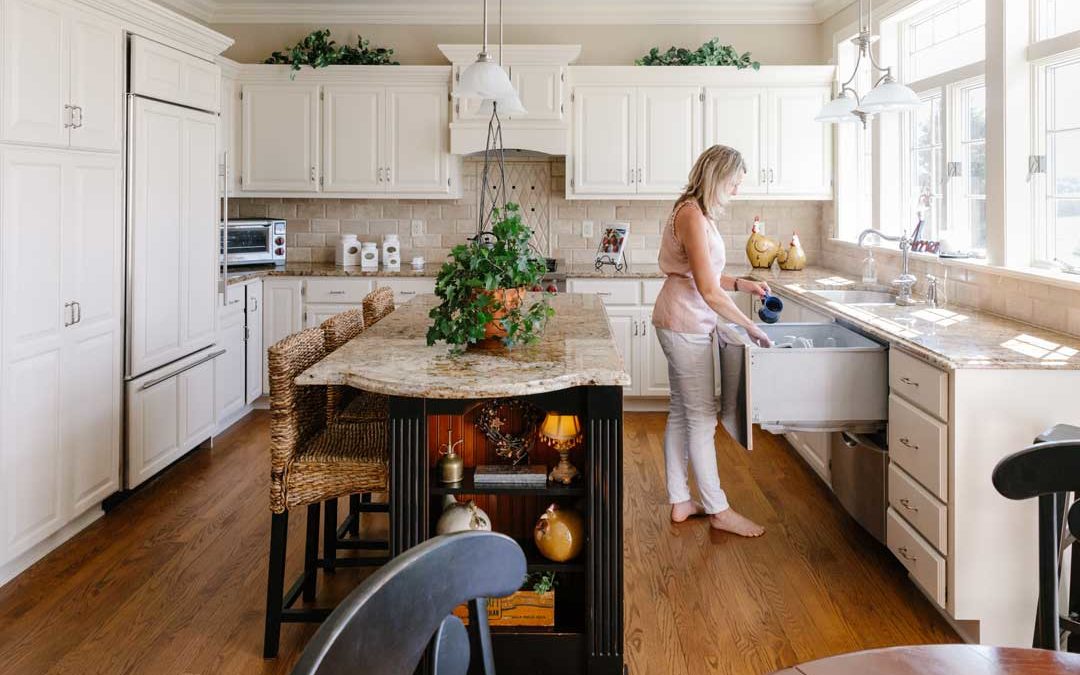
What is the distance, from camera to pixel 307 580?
2836 millimetres

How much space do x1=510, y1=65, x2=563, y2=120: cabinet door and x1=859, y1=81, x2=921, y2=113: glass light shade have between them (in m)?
2.50

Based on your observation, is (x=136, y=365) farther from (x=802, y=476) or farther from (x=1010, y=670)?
(x=1010, y=670)

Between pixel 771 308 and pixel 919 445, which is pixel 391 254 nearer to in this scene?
pixel 771 308

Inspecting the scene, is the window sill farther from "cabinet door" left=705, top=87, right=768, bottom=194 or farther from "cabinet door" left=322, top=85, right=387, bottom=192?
Result: "cabinet door" left=322, top=85, right=387, bottom=192

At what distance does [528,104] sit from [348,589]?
11.9 ft

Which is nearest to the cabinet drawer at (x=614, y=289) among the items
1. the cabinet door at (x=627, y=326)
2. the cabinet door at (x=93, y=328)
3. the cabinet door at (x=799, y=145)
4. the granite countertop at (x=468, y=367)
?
the cabinet door at (x=627, y=326)

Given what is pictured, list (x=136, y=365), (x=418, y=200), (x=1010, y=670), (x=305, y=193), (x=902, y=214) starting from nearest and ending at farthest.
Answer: (x=1010, y=670) → (x=136, y=365) → (x=902, y=214) → (x=305, y=193) → (x=418, y=200)

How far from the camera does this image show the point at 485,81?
319 cm

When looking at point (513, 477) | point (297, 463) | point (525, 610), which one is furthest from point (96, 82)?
point (525, 610)

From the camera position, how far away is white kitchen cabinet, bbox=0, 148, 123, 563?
2.90 metres

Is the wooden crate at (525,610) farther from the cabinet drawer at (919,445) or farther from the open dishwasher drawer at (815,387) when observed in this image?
the cabinet drawer at (919,445)

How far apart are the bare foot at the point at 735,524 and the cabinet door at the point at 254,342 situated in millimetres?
3188

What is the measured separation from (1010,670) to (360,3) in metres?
5.78

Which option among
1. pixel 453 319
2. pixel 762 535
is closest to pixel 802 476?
pixel 762 535
